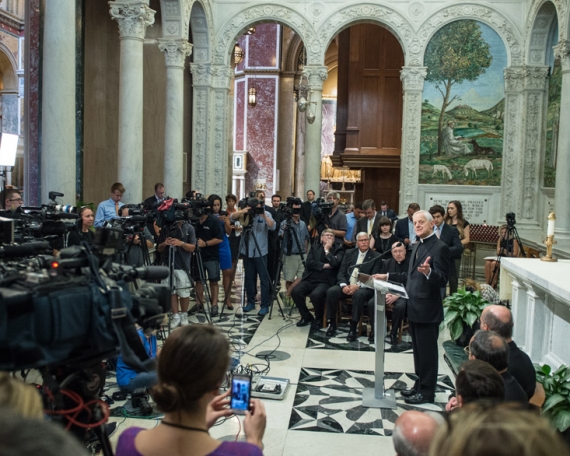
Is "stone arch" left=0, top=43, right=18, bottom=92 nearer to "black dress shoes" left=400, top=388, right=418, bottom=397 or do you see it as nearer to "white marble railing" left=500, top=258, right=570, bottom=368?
"white marble railing" left=500, top=258, right=570, bottom=368

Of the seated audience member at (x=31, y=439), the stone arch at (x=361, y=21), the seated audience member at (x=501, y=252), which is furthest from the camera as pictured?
the stone arch at (x=361, y=21)

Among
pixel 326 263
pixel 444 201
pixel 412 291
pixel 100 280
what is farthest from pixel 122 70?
pixel 100 280

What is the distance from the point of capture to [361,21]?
15.1m

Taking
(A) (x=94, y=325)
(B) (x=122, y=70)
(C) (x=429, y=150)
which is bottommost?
(A) (x=94, y=325)

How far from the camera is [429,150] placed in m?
15.0

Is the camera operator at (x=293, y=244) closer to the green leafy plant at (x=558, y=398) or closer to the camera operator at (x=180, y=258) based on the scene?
the camera operator at (x=180, y=258)

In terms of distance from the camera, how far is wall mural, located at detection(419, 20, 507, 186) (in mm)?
14648

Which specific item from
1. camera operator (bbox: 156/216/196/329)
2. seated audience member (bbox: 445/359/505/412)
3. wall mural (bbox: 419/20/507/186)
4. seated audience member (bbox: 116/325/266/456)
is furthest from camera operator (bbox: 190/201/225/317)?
wall mural (bbox: 419/20/507/186)

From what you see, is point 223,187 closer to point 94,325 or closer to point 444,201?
point 444,201

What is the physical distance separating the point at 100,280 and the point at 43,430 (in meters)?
1.30

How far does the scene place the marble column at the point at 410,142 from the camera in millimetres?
14789

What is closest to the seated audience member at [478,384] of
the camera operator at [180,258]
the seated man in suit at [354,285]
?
the seated man in suit at [354,285]

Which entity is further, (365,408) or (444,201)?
(444,201)

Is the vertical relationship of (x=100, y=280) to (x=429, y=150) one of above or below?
below
